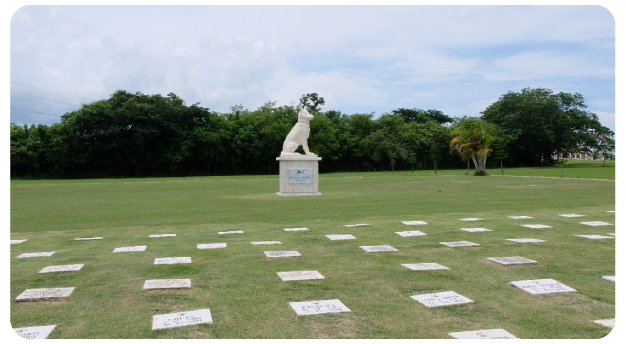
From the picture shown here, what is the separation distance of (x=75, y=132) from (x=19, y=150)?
178 inches

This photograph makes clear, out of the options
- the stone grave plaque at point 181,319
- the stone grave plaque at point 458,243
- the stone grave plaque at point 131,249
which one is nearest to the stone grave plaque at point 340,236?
the stone grave plaque at point 458,243

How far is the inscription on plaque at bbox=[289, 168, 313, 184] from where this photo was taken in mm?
17234

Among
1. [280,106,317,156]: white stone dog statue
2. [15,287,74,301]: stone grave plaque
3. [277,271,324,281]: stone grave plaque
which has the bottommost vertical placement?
[277,271,324,281]: stone grave plaque

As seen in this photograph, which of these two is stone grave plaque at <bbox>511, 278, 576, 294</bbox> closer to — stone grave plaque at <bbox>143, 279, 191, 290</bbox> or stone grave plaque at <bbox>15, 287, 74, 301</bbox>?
stone grave plaque at <bbox>143, 279, 191, 290</bbox>

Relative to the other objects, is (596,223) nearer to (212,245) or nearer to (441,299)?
(441,299)

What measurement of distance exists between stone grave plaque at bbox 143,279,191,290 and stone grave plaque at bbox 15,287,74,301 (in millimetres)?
682

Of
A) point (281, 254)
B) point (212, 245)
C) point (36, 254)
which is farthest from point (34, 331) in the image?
point (212, 245)

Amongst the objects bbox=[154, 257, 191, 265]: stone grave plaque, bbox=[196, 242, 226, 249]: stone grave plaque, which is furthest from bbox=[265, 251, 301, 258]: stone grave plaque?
bbox=[154, 257, 191, 265]: stone grave plaque

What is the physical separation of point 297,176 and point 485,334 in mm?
14113

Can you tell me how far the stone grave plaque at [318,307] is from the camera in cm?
380

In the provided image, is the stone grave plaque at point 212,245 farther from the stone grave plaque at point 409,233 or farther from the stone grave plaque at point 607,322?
the stone grave plaque at point 607,322

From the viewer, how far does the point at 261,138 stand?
45594 millimetres

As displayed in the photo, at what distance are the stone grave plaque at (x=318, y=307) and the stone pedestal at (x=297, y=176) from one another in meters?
13.1

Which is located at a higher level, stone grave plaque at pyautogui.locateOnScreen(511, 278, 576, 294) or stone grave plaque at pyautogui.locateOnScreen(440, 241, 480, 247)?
stone grave plaque at pyautogui.locateOnScreen(440, 241, 480, 247)
